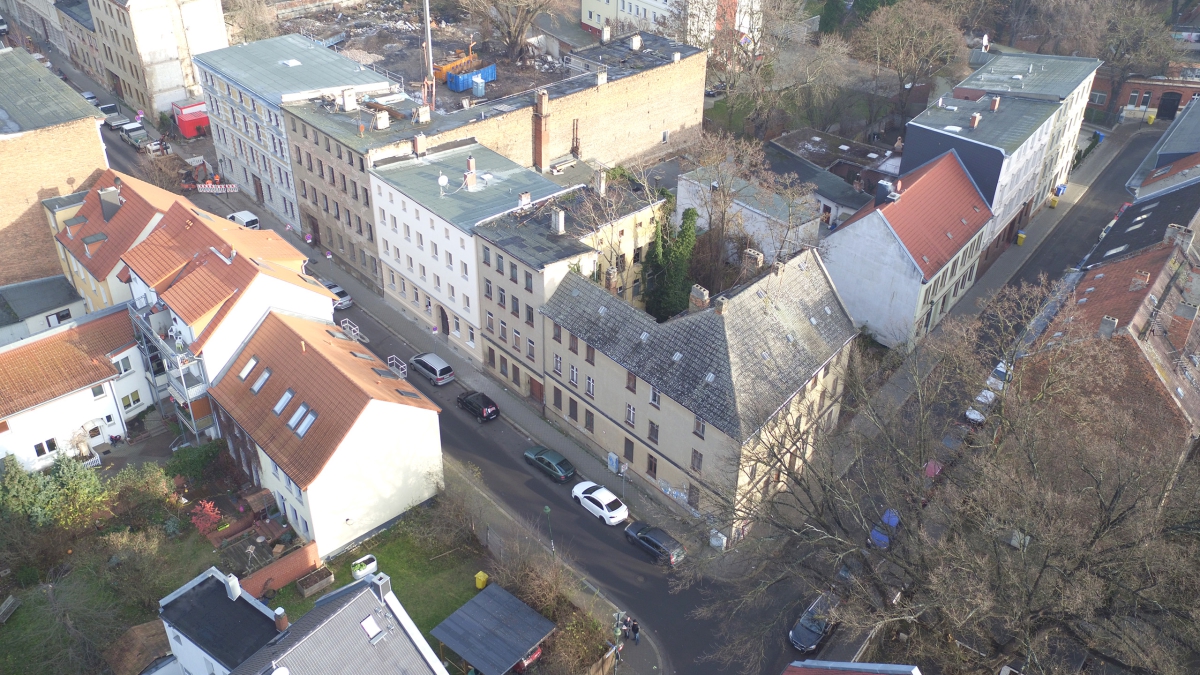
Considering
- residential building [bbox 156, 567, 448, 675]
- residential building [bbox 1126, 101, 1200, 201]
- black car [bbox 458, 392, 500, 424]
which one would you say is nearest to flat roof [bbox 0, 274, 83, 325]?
black car [bbox 458, 392, 500, 424]

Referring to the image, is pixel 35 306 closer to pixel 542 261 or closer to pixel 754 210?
pixel 542 261

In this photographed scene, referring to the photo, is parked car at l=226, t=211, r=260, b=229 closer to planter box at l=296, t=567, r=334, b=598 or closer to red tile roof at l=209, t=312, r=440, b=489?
red tile roof at l=209, t=312, r=440, b=489

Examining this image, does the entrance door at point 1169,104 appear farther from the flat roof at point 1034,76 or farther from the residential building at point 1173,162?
the flat roof at point 1034,76

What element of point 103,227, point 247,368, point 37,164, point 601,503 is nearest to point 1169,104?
point 601,503

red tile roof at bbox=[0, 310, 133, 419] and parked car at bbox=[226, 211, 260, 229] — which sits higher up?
red tile roof at bbox=[0, 310, 133, 419]

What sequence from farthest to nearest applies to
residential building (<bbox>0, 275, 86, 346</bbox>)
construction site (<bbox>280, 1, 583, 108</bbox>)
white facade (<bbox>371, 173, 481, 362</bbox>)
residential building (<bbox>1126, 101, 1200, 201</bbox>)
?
construction site (<bbox>280, 1, 583, 108</bbox>), residential building (<bbox>1126, 101, 1200, 201</bbox>), residential building (<bbox>0, 275, 86, 346</bbox>), white facade (<bbox>371, 173, 481, 362</bbox>)

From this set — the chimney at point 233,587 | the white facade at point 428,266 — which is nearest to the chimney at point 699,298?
the white facade at point 428,266
